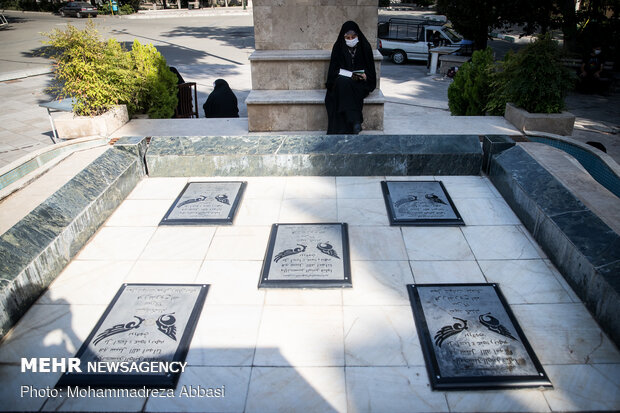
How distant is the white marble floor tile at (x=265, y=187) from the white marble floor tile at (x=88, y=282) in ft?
5.47

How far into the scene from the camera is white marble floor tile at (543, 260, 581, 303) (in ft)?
10.9

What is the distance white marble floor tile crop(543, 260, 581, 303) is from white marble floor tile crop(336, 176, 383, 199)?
1.87m

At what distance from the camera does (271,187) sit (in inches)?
205

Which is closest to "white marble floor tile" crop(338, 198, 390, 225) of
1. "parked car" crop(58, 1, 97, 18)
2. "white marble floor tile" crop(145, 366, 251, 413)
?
"white marble floor tile" crop(145, 366, 251, 413)

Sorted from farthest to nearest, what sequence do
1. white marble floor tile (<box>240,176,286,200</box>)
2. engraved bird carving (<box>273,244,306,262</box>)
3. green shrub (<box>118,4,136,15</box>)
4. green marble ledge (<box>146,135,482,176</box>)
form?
green shrub (<box>118,4,136,15</box>) < green marble ledge (<box>146,135,482,176</box>) < white marble floor tile (<box>240,176,286,200</box>) < engraved bird carving (<box>273,244,306,262</box>)

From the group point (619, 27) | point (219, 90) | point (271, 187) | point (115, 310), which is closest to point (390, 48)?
point (619, 27)

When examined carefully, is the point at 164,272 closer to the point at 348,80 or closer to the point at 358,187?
the point at 358,187

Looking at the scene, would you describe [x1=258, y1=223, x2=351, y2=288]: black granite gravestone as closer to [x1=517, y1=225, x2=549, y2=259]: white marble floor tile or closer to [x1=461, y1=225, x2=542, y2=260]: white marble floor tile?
[x1=461, y1=225, x2=542, y2=260]: white marble floor tile

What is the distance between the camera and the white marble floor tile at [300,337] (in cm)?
285

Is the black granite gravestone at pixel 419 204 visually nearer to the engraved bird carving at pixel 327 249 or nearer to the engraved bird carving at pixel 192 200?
the engraved bird carving at pixel 327 249

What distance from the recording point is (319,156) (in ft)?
17.5

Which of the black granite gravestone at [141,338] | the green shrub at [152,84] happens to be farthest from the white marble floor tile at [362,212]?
the green shrub at [152,84]

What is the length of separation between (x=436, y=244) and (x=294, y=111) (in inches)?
149

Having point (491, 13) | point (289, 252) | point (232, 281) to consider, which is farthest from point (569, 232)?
point (491, 13)
